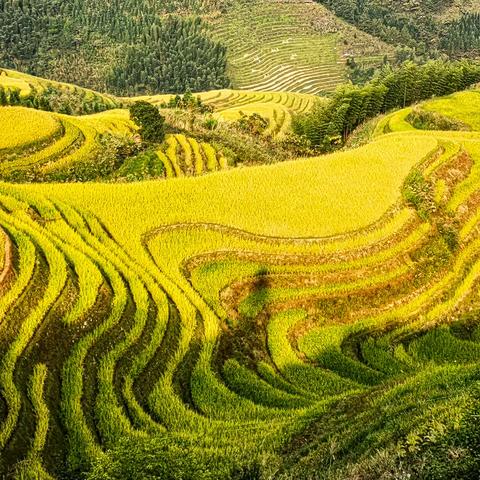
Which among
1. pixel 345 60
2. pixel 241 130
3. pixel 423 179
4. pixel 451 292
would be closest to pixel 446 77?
pixel 241 130

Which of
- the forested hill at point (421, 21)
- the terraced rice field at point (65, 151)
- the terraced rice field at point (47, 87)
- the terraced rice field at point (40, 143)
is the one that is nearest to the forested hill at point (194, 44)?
the forested hill at point (421, 21)

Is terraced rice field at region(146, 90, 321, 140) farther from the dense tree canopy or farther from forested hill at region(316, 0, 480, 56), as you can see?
forested hill at region(316, 0, 480, 56)

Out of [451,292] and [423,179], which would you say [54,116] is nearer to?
[423,179]

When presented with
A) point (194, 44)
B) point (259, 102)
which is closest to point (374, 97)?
point (259, 102)

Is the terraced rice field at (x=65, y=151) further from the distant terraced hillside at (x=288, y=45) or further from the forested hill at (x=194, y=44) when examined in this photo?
the distant terraced hillside at (x=288, y=45)

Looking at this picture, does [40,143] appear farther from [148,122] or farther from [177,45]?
[177,45]

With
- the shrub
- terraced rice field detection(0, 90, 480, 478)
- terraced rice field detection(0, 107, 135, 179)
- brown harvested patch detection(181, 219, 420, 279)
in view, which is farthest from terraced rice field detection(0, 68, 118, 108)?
brown harvested patch detection(181, 219, 420, 279)
